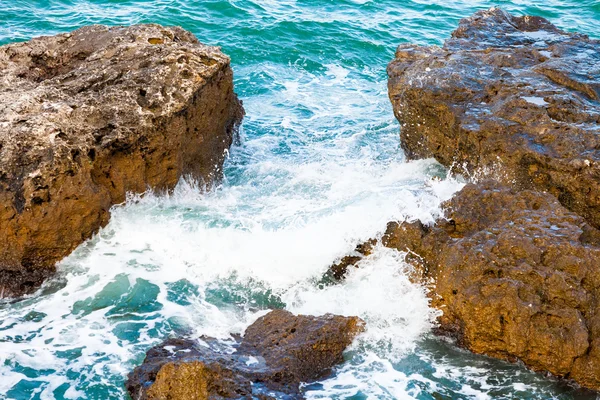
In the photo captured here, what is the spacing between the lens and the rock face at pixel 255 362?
18.0 feet

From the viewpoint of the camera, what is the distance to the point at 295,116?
41.3 feet

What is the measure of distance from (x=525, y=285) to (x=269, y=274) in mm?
2847

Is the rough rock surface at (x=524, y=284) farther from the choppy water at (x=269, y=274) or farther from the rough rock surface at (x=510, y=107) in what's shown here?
the rough rock surface at (x=510, y=107)

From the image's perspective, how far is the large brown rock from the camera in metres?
6.09

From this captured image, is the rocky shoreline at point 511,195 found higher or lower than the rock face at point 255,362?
higher

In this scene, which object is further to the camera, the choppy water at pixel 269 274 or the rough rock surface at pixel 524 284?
the choppy water at pixel 269 274

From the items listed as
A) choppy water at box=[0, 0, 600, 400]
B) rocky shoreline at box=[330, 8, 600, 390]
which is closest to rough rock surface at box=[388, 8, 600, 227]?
rocky shoreline at box=[330, 8, 600, 390]

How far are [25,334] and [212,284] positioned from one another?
1983 mm

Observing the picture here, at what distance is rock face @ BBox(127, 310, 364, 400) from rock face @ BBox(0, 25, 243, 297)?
7.26 feet

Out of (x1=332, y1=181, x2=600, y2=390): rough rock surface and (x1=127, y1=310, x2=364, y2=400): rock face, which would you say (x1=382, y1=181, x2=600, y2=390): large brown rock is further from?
(x1=127, y1=310, x2=364, y2=400): rock face

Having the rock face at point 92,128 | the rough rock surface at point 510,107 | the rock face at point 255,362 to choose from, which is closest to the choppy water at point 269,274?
the rock face at point 255,362

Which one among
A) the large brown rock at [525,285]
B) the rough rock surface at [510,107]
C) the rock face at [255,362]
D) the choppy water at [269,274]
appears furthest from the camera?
the rough rock surface at [510,107]

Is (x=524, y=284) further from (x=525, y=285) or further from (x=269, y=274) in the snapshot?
(x=269, y=274)

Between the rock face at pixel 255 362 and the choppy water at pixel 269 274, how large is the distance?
222 millimetres
